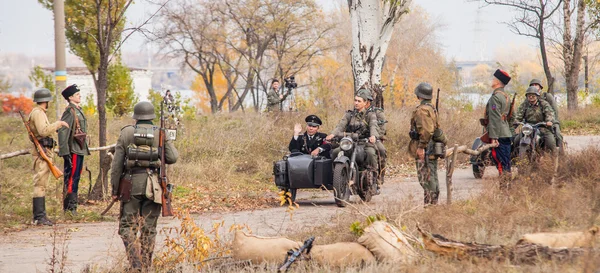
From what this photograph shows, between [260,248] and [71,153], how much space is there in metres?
5.36

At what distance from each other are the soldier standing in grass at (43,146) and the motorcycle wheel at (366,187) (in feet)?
15.0

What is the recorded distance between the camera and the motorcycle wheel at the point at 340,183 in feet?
41.9

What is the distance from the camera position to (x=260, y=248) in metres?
8.24

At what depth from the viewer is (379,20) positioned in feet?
59.6

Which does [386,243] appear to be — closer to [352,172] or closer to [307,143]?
[352,172]

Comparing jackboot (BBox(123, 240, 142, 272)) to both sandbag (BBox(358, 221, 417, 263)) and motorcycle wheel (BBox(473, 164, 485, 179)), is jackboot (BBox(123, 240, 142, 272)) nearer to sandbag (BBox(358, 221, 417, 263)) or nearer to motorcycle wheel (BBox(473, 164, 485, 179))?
sandbag (BBox(358, 221, 417, 263))

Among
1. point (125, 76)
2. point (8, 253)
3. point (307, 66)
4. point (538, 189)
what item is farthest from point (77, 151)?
point (307, 66)

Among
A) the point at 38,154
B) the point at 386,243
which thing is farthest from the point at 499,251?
the point at 38,154

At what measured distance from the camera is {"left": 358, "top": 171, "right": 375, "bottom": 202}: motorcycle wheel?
13.1 metres

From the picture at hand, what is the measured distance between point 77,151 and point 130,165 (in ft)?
14.4

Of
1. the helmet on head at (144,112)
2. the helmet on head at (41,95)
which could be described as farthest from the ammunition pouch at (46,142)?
the helmet on head at (144,112)

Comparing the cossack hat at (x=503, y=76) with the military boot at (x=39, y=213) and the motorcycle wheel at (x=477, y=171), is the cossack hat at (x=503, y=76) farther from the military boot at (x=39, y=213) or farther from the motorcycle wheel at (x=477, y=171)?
the military boot at (x=39, y=213)

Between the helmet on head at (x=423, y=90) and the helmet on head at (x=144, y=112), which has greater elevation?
the helmet on head at (x=423, y=90)

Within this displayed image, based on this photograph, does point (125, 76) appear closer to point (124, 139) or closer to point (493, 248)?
point (124, 139)
